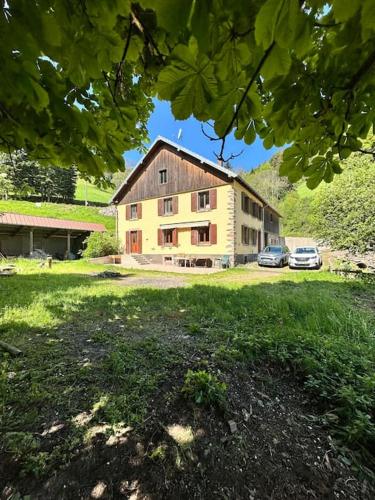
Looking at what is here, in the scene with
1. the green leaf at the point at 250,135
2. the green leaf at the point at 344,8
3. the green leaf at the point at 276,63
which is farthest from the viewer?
the green leaf at the point at 250,135

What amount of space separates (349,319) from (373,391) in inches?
101

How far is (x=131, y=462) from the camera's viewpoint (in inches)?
69.1

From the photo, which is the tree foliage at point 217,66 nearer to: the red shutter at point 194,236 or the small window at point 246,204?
the red shutter at point 194,236

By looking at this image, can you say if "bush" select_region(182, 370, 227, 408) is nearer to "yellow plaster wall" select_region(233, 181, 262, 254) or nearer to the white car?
the white car

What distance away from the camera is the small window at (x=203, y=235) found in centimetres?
1834

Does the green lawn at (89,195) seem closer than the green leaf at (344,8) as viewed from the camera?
No

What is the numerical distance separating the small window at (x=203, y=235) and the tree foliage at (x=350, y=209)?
7.90m

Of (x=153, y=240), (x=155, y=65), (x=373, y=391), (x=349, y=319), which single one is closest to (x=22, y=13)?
(x=155, y=65)

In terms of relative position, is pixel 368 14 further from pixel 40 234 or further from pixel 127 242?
pixel 40 234

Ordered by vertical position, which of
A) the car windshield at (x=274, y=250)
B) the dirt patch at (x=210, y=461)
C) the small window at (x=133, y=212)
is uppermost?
the small window at (x=133, y=212)

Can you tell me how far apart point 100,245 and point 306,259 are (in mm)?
15224

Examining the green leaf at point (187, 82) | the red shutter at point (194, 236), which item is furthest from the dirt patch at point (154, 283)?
the green leaf at point (187, 82)

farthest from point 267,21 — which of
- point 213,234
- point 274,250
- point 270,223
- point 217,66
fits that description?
point 270,223

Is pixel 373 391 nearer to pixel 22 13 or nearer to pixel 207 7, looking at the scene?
pixel 207 7
